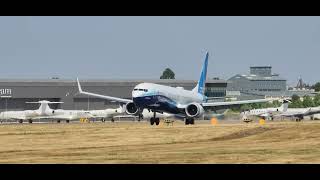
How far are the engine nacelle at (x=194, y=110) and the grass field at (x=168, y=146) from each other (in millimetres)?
28760

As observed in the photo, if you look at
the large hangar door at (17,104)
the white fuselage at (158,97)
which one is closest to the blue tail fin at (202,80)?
the white fuselage at (158,97)

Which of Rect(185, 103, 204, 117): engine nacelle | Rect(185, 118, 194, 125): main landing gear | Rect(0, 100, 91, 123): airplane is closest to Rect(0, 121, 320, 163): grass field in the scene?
Rect(185, 118, 194, 125): main landing gear

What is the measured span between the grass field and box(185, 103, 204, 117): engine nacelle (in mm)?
28760

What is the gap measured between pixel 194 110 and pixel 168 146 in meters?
41.7

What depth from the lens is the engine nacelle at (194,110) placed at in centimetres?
7906

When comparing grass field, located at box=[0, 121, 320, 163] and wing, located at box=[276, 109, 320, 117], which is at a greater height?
wing, located at box=[276, 109, 320, 117]

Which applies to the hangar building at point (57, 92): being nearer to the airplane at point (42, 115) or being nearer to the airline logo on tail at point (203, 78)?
the airplane at point (42, 115)

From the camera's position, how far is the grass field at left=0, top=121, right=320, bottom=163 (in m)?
29.1

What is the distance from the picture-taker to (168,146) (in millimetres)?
37844

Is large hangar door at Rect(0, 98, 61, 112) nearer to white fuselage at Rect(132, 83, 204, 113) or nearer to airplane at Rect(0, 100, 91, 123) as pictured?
airplane at Rect(0, 100, 91, 123)
